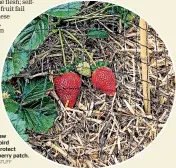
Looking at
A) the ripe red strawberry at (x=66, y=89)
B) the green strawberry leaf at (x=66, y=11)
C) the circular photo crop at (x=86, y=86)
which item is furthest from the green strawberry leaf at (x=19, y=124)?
the green strawberry leaf at (x=66, y=11)

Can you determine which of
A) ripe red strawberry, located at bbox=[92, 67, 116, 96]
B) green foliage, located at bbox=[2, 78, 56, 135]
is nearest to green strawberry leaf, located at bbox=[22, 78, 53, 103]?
green foliage, located at bbox=[2, 78, 56, 135]

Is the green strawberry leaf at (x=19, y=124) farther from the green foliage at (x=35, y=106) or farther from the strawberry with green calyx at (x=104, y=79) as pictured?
the strawberry with green calyx at (x=104, y=79)

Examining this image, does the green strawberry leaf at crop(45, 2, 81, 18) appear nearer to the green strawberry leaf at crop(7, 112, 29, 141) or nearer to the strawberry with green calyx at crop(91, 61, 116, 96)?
the strawberry with green calyx at crop(91, 61, 116, 96)

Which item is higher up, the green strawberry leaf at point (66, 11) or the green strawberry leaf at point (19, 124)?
the green strawberry leaf at point (66, 11)

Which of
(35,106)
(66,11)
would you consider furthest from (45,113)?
(66,11)
